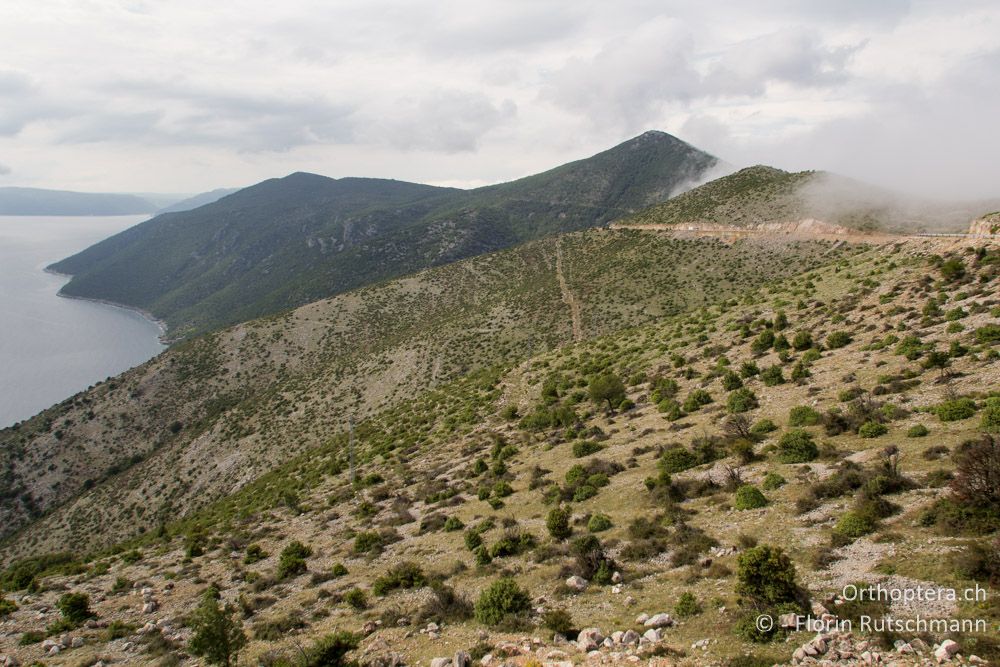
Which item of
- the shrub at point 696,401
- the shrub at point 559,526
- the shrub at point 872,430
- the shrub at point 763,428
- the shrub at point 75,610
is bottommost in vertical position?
the shrub at point 75,610

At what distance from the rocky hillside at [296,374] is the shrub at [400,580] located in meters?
39.5

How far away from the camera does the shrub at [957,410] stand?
1674 centimetres

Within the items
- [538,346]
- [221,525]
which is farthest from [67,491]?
[538,346]

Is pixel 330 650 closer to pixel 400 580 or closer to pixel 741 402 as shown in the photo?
pixel 400 580

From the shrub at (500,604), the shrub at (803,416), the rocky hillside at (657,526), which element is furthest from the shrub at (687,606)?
the shrub at (803,416)

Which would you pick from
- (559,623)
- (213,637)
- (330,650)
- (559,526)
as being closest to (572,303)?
(559,526)

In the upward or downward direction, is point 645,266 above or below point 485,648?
above

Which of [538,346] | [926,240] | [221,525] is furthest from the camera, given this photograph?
[538,346]

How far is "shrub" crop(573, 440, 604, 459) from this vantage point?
26.5 meters

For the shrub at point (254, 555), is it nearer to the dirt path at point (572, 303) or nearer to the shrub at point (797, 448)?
the shrub at point (797, 448)

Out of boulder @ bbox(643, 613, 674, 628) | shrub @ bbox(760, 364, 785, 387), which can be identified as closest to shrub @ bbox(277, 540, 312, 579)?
boulder @ bbox(643, 613, 674, 628)

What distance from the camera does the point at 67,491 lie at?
68438 mm

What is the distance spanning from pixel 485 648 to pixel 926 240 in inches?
1956

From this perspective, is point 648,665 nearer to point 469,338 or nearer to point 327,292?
point 469,338
